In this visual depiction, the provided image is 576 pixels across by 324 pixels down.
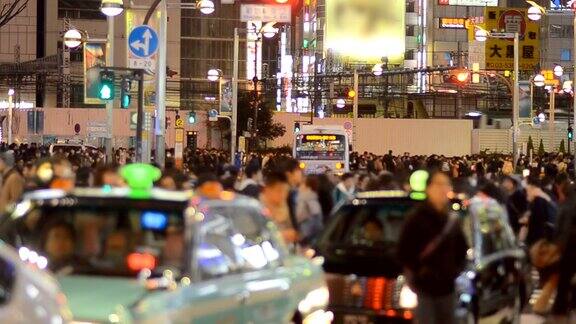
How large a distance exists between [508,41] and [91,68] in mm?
24907

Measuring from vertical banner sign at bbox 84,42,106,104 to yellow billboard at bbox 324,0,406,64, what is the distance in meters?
31.9

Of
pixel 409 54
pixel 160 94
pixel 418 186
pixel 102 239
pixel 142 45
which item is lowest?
pixel 102 239

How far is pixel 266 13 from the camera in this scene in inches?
1091

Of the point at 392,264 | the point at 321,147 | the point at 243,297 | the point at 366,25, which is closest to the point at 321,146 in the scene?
the point at 321,147

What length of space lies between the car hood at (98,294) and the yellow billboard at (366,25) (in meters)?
55.1

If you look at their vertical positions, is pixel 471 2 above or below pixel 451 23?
above

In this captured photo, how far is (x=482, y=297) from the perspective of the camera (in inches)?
426

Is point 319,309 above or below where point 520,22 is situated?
below

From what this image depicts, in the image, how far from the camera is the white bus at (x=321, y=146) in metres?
43.7

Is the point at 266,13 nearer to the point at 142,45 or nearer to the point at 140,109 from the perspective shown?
the point at 142,45

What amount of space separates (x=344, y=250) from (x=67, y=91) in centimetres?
6932

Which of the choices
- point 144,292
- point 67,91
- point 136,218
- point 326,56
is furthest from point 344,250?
point 326,56

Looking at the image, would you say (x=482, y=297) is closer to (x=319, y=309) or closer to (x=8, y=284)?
(x=319, y=309)

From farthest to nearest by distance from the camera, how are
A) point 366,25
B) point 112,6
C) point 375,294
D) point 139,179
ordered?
1. point 366,25
2. point 112,6
3. point 375,294
4. point 139,179
